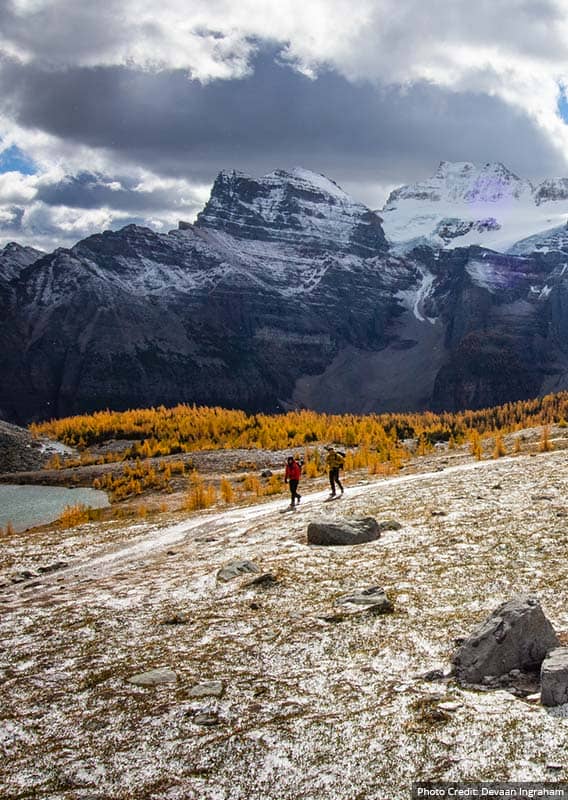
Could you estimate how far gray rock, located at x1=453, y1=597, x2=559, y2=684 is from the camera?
1116 centimetres

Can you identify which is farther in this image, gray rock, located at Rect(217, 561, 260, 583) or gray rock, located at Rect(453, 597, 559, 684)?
gray rock, located at Rect(217, 561, 260, 583)

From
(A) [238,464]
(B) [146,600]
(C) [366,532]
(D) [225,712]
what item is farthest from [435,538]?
(A) [238,464]

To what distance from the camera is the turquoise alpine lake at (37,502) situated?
5642cm

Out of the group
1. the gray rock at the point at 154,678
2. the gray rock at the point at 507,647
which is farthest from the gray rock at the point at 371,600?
the gray rock at the point at 154,678

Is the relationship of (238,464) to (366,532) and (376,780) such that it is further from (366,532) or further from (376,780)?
(376,780)

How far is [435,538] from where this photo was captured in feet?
65.8

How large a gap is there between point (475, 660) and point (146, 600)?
29.2 feet

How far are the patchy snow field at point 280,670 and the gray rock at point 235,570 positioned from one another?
A: 46cm

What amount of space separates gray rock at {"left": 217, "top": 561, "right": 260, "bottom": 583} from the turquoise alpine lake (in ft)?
119

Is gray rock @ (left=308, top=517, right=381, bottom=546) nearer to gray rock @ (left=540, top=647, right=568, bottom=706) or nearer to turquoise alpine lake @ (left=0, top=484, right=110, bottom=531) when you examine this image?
gray rock @ (left=540, top=647, right=568, bottom=706)

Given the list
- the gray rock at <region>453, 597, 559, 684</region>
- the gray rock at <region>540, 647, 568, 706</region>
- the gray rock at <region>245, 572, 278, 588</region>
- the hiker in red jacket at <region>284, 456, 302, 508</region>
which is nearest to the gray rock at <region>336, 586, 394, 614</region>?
the gray rock at <region>245, 572, 278, 588</region>

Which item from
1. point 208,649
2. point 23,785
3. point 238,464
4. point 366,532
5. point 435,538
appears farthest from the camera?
point 238,464

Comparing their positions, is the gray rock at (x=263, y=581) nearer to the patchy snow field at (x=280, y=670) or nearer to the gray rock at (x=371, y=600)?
the patchy snow field at (x=280, y=670)

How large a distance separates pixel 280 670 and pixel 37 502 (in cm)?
6099
